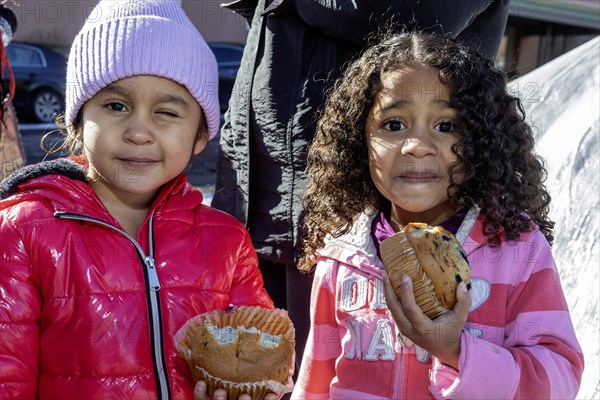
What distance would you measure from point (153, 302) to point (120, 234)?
17cm

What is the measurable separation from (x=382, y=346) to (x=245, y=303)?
13.7 inches

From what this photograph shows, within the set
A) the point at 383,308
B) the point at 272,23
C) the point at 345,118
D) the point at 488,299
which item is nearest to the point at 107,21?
the point at 272,23

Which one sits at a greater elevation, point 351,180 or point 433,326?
point 351,180

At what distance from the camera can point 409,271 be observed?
1.50 meters

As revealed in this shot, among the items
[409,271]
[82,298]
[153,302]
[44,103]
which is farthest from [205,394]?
[44,103]

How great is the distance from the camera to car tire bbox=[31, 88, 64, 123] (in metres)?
12.5

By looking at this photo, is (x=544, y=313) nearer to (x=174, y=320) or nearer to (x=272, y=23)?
(x=174, y=320)

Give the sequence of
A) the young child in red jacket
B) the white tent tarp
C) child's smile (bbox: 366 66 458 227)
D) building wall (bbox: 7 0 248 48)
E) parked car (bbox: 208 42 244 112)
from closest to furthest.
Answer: the young child in red jacket
child's smile (bbox: 366 66 458 227)
the white tent tarp
parked car (bbox: 208 42 244 112)
building wall (bbox: 7 0 248 48)

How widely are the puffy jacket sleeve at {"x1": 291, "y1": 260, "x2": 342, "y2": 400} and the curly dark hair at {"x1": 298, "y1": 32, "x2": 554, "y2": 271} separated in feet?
0.42

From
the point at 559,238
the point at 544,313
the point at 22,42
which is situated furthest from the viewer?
the point at 22,42

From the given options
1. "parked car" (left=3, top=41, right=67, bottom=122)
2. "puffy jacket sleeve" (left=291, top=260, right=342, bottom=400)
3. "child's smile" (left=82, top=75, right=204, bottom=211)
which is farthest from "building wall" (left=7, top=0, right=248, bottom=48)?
"puffy jacket sleeve" (left=291, top=260, right=342, bottom=400)

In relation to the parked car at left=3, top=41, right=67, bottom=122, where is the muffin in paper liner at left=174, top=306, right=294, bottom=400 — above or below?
above

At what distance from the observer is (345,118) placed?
1.93 m

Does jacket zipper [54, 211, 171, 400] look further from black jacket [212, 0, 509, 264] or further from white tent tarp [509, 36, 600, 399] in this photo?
white tent tarp [509, 36, 600, 399]
